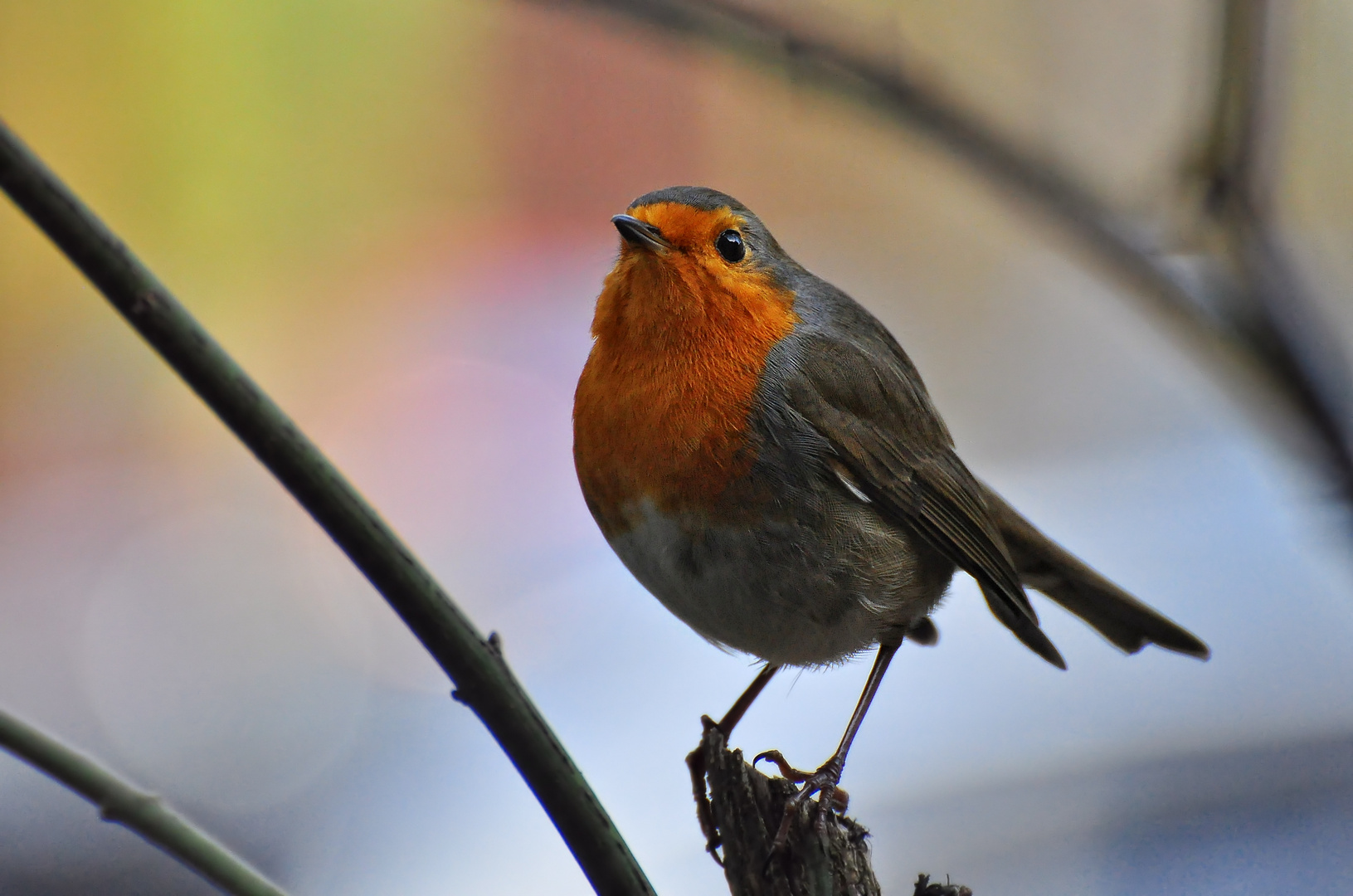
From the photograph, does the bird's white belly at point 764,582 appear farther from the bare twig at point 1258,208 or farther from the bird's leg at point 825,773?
the bare twig at point 1258,208

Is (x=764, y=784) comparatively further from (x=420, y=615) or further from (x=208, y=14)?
(x=208, y=14)

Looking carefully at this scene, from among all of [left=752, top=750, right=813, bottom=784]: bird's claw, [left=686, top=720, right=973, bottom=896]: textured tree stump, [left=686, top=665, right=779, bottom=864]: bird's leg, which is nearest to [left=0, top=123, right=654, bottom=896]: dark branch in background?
[left=686, top=720, right=973, bottom=896]: textured tree stump

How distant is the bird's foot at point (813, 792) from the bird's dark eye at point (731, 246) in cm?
93

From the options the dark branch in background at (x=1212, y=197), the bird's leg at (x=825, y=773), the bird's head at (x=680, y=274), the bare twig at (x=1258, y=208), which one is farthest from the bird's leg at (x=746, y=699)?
the bare twig at (x=1258, y=208)

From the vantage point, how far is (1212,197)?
138 cm

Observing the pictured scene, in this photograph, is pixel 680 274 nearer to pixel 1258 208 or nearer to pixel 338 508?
pixel 1258 208

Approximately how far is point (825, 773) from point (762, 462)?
549 mm

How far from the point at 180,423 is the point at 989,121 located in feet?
14.1

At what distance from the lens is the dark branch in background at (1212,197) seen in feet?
4.17

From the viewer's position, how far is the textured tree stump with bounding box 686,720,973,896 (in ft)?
5.28

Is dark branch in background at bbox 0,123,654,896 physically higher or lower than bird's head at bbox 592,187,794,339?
lower

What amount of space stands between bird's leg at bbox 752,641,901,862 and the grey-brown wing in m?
0.28

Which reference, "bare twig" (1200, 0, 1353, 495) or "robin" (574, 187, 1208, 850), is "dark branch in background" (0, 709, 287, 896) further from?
"bare twig" (1200, 0, 1353, 495)

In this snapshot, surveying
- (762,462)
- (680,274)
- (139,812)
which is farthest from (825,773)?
A: (139,812)
